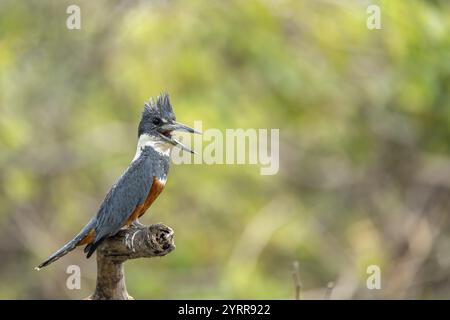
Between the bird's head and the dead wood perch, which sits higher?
the bird's head

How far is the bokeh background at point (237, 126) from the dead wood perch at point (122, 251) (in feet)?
18.3

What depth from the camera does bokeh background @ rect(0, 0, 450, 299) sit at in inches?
440

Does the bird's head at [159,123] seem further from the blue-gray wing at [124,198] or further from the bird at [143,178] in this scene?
the blue-gray wing at [124,198]

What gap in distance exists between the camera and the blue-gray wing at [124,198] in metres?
4.33

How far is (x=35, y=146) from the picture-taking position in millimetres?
12695

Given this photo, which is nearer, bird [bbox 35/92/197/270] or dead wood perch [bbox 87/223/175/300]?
dead wood perch [bbox 87/223/175/300]

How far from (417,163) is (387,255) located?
139cm

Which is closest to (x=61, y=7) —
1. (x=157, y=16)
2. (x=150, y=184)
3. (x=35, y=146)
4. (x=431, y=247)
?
(x=157, y=16)

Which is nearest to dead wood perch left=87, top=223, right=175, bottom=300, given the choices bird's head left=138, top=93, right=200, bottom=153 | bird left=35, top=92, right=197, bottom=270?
bird left=35, top=92, right=197, bottom=270

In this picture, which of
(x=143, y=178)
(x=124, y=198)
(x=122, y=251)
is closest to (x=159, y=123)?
(x=143, y=178)

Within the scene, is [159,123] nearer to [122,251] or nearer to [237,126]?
[122,251]

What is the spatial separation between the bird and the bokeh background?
522 centimetres

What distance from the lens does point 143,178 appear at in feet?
14.9

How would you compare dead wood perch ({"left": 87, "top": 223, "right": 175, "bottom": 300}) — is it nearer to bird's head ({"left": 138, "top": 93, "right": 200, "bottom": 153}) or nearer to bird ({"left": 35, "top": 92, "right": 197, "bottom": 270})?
bird ({"left": 35, "top": 92, "right": 197, "bottom": 270})
